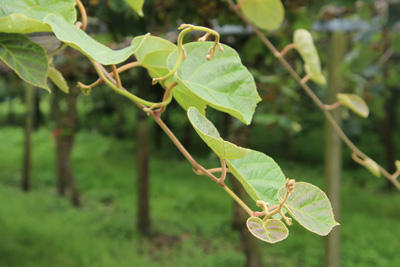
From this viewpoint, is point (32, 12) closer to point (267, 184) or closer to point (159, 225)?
point (267, 184)

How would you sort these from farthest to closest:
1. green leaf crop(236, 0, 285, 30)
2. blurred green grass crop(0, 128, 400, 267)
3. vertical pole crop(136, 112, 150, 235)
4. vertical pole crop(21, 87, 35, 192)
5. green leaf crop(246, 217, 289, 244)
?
vertical pole crop(21, 87, 35, 192)
vertical pole crop(136, 112, 150, 235)
blurred green grass crop(0, 128, 400, 267)
green leaf crop(236, 0, 285, 30)
green leaf crop(246, 217, 289, 244)

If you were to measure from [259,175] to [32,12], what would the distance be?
18 centimetres

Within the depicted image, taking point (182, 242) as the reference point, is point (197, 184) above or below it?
below

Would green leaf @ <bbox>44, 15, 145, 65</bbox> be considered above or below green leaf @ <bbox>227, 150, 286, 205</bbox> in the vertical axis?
above

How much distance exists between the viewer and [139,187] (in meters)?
3.50

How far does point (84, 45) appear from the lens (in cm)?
23

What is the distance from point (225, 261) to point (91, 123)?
7259mm

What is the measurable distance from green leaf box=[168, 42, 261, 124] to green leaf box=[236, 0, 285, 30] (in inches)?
13.3

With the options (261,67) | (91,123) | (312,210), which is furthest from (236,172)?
(91,123)

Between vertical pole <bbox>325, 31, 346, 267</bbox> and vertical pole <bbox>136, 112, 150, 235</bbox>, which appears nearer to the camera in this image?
vertical pole <bbox>325, 31, 346, 267</bbox>

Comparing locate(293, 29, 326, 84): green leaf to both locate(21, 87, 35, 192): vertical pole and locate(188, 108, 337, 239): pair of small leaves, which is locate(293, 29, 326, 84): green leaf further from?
locate(21, 87, 35, 192): vertical pole

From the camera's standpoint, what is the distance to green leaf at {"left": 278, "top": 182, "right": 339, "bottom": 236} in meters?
0.20

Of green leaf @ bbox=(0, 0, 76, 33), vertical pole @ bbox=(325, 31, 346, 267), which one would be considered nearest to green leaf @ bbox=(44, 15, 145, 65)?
green leaf @ bbox=(0, 0, 76, 33)

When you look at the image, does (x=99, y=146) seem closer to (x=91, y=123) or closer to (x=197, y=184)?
(x=91, y=123)
